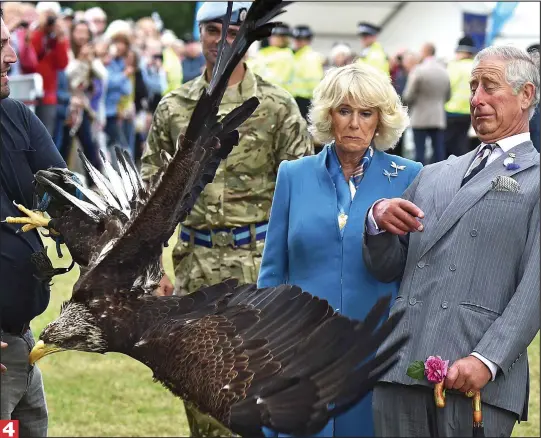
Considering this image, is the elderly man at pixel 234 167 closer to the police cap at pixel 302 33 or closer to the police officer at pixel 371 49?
the police officer at pixel 371 49

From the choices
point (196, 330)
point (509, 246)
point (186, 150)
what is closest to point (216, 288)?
point (196, 330)

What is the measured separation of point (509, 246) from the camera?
3582 millimetres

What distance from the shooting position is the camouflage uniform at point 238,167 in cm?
537

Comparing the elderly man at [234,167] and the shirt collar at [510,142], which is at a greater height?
the shirt collar at [510,142]

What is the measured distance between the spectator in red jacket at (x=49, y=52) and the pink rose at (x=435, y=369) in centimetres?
1025

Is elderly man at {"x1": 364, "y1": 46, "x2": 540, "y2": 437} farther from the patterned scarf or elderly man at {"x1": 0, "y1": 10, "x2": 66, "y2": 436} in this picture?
elderly man at {"x1": 0, "y1": 10, "x2": 66, "y2": 436}

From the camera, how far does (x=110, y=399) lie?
7375mm

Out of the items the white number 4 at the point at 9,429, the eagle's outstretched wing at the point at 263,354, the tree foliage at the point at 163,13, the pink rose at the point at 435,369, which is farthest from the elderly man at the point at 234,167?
the tree foliage at the point at 163,13

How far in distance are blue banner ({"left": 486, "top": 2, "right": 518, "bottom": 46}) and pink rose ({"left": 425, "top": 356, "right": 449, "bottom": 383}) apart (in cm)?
1426

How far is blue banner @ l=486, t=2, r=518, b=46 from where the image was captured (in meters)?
17.2

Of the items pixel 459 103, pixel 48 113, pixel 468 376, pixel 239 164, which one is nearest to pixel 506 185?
pixel 468 376

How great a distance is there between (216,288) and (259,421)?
2.49 ft

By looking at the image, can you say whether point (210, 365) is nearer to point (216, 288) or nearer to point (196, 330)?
point (196, 330)

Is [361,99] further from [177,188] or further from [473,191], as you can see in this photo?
[177,188]
